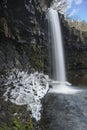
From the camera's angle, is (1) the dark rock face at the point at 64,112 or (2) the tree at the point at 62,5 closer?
(1) the dark rock face at the point at 64,112

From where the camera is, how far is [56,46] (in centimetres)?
2811

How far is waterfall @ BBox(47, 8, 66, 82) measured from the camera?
1075 inches

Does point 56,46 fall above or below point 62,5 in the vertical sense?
below

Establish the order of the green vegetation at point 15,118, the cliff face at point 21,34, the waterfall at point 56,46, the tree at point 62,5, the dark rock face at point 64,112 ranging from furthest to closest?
the tree at point 62,5
the waterfall at point 56,46
the cliff face at point 21,34
the dark rock face at point 64,112
the green vegetation at point 15,118

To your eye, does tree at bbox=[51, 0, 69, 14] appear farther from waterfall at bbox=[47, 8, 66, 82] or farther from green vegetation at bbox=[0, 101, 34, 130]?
green vegetation at bbox=[0, 101, 34, 130]

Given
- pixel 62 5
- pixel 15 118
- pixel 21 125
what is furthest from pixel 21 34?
pixel 62 5

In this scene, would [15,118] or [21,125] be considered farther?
[15,118]

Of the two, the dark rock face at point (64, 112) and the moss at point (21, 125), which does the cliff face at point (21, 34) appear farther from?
the moss at point (21, 125)

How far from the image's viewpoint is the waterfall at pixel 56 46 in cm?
2730

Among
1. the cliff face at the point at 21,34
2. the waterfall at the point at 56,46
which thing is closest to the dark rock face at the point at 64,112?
the cliff face at the point at 21,34

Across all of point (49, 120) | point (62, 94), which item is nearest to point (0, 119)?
point (49, 120)

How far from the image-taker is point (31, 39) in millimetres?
23500

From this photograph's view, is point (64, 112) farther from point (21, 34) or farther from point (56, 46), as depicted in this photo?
point (56, 46)

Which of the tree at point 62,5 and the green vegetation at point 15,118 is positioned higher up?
the tree at point 62,5
